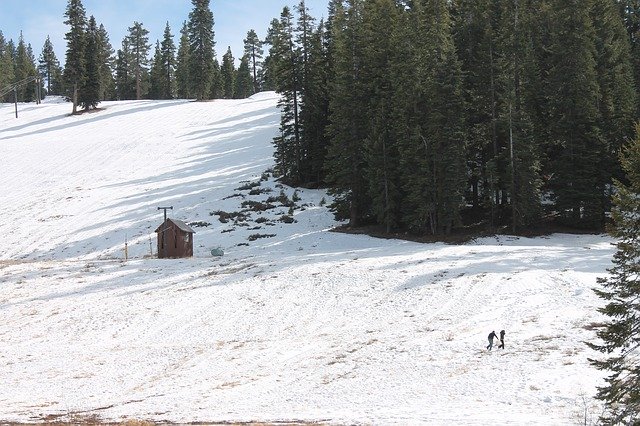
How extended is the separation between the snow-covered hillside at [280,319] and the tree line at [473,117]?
3.71 meters

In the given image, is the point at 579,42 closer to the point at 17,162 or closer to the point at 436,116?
the point at 436,116

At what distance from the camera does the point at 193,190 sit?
50625 mm

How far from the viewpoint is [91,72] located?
84.8 m

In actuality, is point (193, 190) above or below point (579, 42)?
below

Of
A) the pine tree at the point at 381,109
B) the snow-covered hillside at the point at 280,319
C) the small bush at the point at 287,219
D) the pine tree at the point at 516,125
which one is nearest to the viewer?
the snow-covered hillside at the point at 280,319

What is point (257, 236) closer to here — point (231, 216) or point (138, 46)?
point (231, 216)

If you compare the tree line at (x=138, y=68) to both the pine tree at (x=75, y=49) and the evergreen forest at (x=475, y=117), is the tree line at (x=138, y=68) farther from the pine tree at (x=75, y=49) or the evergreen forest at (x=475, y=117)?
the evergreen forest at (x=475, y=117)

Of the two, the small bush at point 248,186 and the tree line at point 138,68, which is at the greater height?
the tree line at point 138,68

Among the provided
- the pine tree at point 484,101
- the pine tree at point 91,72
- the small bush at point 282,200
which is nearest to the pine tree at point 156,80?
the pine tree at point 91,72

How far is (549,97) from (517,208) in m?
9.63

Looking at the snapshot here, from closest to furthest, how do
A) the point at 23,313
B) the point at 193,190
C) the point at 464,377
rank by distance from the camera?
the point at 464,377 → the point at 23,313 → the point at 193,190

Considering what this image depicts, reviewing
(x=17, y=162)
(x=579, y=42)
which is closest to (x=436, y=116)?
(x=579, y=42)

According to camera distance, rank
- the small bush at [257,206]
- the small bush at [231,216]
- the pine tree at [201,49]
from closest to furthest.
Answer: the small bush at [231,216]
the small bush at [257,206]
the pine tree at [201,49]

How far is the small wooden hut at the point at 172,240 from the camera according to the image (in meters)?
36.0
